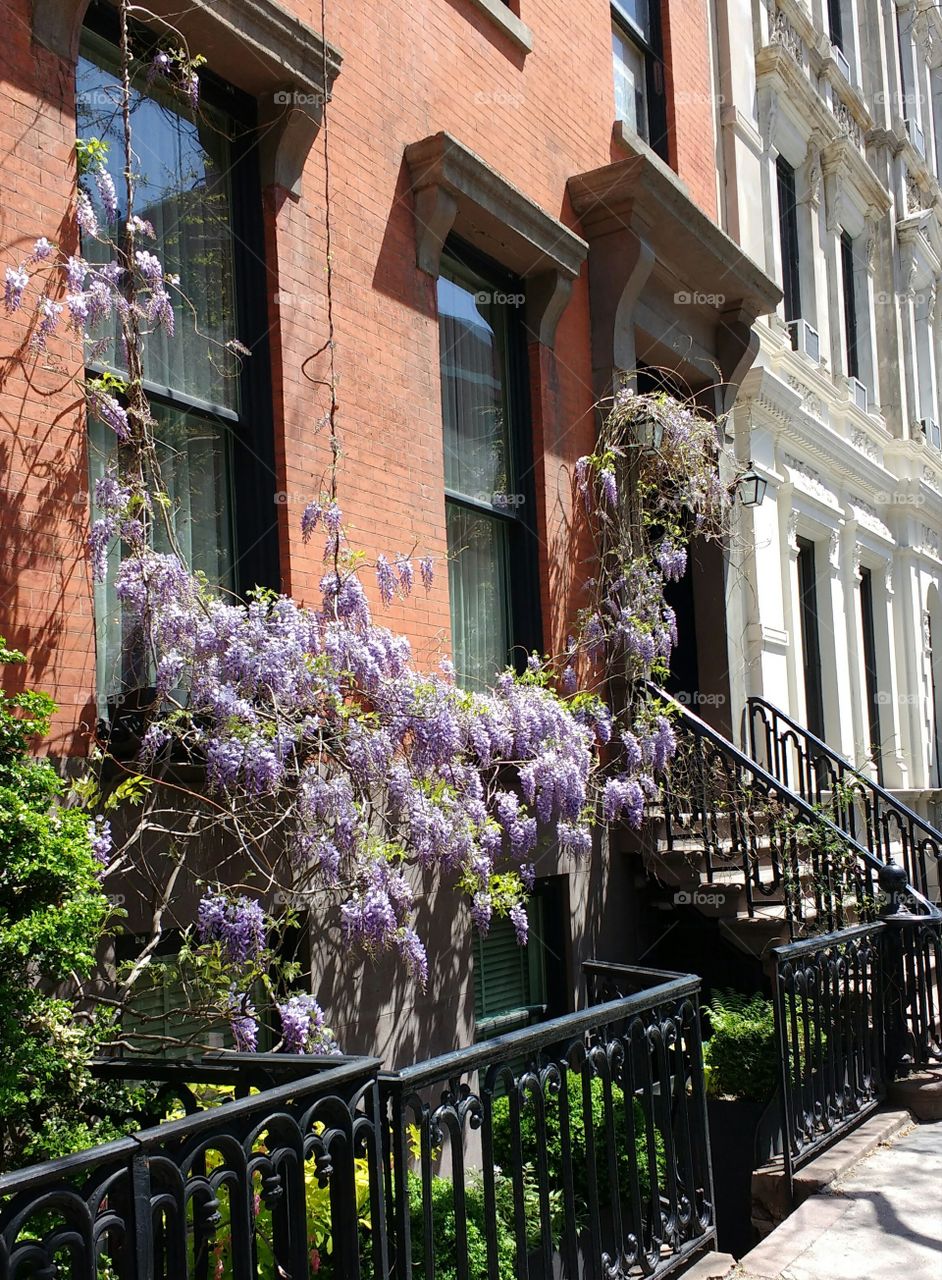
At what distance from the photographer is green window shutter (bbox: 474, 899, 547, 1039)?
8766 millimetres

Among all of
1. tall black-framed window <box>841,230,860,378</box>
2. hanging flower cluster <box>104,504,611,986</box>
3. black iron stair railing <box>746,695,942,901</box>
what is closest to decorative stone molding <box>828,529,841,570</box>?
tall black-framed window <box>841,230,860,378</box>

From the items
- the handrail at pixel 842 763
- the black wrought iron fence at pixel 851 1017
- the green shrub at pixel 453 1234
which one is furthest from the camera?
the handrail at pixel 842 763

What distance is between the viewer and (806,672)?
15.8 metres

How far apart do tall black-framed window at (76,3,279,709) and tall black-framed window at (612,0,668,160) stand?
18.8ft

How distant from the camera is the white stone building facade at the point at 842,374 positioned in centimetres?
1385

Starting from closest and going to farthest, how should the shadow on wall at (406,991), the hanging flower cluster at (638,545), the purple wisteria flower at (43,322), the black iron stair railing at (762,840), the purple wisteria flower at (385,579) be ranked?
the purple wisteria flower at (43,322)
the shadow on wall at (406,991)
the purple wisteria flower at (385,579)
the black iron stair railing at (762,840)
the hanging flower cluster at (638,545)

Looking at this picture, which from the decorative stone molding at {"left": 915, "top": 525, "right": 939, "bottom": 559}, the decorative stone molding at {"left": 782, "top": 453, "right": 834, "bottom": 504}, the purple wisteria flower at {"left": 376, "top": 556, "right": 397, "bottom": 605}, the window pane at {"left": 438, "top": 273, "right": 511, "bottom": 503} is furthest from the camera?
the decorative stone molding at {"left": 915, "top": 525, "right": 939, "bottom": 559}

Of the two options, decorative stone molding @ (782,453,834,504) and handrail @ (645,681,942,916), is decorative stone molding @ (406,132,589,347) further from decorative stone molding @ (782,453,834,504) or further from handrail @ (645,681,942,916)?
decorative stone molding @ (782,453,834,504)

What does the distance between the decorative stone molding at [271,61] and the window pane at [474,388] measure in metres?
1.95

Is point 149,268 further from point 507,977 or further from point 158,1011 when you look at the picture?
point 507,977

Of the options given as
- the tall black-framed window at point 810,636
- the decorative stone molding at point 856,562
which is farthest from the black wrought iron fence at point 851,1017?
the decorative stone molding at point 856,562

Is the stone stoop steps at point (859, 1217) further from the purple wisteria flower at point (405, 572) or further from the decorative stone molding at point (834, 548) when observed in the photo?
the decorative stone molding at point (834, 548)

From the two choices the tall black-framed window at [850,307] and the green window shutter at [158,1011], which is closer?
the green window shutter at [158,1011]

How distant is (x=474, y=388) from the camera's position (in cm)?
938
